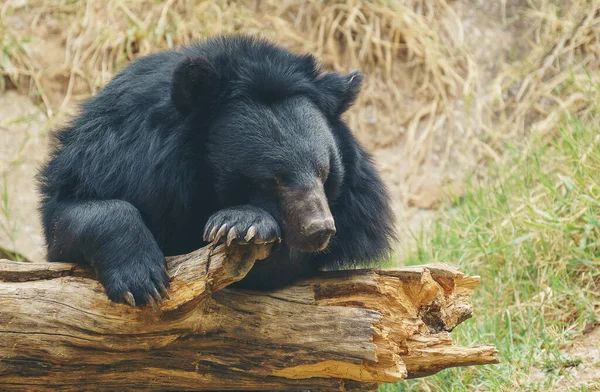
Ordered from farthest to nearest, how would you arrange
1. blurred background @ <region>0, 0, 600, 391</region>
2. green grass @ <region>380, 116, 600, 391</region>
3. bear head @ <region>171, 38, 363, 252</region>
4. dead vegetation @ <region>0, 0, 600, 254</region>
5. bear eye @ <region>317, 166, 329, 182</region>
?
dead vegetation @ <region>0, 0, 600, 254</region>, blurred background @ <region>0, 0, 600, 391</region>, green grass @ <region>380, 116, 600, 391</region>, bear eye @ <region>317, 166, 329, 182</region>, bear head @ <region>171, 38, 363, 252</region>

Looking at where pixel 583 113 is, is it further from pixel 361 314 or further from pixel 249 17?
pixel 361 314

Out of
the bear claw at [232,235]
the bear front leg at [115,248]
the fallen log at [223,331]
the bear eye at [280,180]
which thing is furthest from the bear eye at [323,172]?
the bear front leg at [115,248]

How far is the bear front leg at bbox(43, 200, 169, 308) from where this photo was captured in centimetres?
346

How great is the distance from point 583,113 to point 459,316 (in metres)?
4.36

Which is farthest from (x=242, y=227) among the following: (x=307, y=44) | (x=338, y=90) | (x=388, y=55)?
(x=388, y=55)

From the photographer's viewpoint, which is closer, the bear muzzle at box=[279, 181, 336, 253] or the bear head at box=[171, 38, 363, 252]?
the bear muzzle at box=[279, 181, 336, 253]

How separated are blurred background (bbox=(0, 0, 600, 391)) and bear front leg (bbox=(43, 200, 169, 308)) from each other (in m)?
3.29

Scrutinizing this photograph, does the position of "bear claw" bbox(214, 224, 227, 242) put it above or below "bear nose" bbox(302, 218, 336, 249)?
below

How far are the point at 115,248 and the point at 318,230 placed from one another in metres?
0.94

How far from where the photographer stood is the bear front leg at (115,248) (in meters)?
3.46

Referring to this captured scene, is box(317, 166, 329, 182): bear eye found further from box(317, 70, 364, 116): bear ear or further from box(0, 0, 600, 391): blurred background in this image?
box(0, 0, 600, 391): blurred background

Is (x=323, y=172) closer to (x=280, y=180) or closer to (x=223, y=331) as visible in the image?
(x=280, y=180)

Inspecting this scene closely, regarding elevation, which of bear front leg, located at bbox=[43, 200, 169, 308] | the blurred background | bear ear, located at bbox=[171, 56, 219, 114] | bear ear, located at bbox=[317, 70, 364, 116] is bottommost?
bear front leg, located at bbox=[43, 200, 169, 308]

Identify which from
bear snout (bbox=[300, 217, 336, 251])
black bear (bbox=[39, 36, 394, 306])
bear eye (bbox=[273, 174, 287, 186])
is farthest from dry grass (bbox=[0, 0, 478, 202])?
bear snout (bbox=[300, 217, 336, 251])
